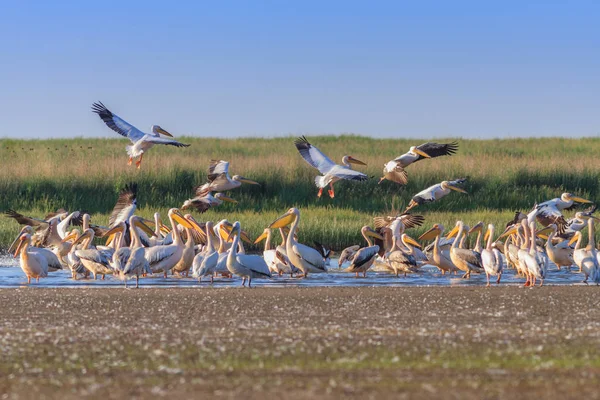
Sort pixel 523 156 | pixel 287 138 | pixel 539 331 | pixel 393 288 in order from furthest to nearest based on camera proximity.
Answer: pixel 287 138 < pixel 523 156 < pixel 393 288 < pixel 539 331

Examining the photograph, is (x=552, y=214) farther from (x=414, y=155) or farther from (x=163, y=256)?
(x=163, y=256)

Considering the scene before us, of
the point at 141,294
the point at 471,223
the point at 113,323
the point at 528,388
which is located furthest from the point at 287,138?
the point at 528,388

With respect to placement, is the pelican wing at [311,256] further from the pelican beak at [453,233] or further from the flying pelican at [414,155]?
the flying pelican at [414,155]

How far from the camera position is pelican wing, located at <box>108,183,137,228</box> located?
16.2m

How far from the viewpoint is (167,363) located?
5855 mm

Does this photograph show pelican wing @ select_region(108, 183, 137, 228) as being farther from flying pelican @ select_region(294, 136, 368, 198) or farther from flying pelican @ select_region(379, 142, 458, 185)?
flying pelican @ select_region(379, 142, 458, 185)

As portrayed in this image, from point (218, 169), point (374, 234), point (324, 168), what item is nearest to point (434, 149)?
point (324, 168)

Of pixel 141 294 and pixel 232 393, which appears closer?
pixel 232 393

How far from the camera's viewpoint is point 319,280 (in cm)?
1358

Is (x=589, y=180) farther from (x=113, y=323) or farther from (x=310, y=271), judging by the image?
(x=113, y=323)

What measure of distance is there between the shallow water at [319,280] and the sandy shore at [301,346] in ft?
7.77

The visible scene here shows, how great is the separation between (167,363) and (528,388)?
208cm

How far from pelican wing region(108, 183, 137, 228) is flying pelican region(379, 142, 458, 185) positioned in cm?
435

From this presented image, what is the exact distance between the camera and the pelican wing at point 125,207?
637 inches
